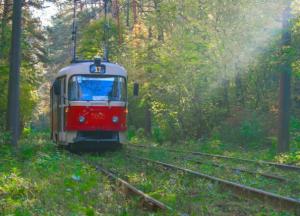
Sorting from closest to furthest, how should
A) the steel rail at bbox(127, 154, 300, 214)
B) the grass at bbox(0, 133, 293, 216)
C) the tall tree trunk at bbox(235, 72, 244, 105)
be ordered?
the grass at bbox(0, 133, 293, 216)
the steel rail at bbox(127, 154, 300, 214)
the tall tree trunk at bbox(235, 72, 244, 105)

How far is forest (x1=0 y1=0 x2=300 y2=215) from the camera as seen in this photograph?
9.27 meters

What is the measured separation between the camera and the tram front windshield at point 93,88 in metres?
18.1

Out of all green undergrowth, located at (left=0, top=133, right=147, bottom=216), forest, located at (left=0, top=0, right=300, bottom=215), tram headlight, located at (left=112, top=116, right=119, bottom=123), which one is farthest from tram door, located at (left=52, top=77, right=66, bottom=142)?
green undergrowth, located at (left=0, top=133, right=147, bottom=216)

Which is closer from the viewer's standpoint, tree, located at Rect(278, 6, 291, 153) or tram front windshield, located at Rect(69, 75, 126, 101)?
tram front windshield, located at Rect(69, 75, 126, 101)

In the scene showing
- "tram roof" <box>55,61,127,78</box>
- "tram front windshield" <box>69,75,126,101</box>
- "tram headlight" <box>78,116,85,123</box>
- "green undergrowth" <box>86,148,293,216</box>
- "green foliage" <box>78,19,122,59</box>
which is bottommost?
"green undergrowth" <box>86,148,293,216</box>

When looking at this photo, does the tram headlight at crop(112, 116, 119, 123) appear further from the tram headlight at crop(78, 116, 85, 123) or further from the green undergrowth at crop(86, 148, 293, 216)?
the green undergrowth at crop(86, 148, 293, 216)

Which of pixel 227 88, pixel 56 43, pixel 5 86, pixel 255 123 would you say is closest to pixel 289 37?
pixel 255 123

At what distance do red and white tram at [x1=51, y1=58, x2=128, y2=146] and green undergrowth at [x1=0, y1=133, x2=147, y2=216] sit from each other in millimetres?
5106

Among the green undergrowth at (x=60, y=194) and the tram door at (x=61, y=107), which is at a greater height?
the tram door at (x=61, y=107)

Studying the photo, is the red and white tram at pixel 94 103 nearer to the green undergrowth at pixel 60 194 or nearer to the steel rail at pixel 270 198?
the green undergrowth at pixel 60 194

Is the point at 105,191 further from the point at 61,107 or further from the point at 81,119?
the point at 61,107

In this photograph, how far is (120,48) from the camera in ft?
129

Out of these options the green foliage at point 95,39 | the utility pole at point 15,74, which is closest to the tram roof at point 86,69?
the utility pole at point 15,74

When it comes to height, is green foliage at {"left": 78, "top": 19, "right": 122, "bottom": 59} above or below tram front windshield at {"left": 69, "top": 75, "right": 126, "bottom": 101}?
above
